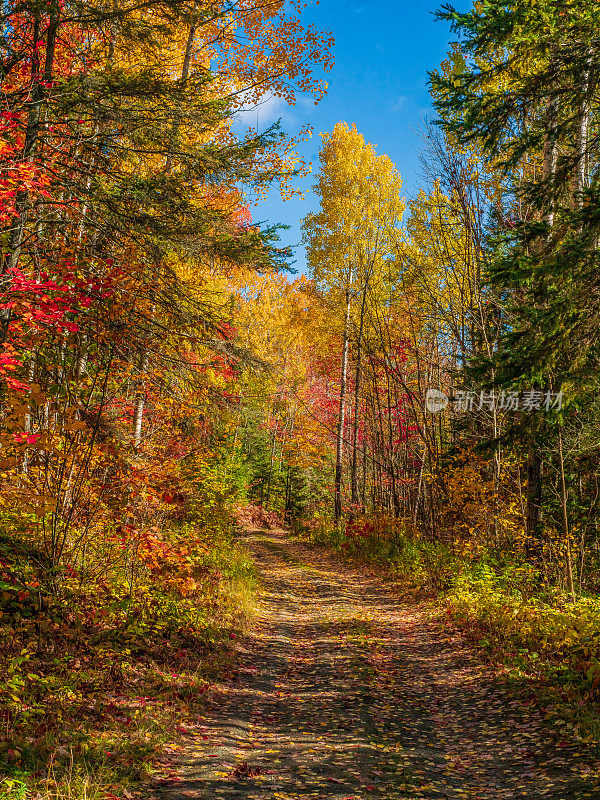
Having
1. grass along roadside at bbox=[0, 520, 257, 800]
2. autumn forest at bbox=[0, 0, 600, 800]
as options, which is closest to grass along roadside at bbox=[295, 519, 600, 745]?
autumn forest at bbox=[0, 0, 600, 800]

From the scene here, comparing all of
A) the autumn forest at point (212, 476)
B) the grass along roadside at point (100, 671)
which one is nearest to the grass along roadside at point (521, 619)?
the autumn forest at point (212, 476)

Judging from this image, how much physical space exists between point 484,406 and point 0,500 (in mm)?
8474

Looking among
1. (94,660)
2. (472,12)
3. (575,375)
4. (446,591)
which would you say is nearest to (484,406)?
(446,591)

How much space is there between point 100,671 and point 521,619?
5234 mm

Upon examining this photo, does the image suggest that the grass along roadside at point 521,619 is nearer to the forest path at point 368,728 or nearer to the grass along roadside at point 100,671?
the forest path at point 368,728

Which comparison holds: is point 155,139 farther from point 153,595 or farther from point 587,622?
point 587,622

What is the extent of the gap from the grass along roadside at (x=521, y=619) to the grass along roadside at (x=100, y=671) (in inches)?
137

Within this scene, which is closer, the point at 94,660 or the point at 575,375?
the point at 94,660

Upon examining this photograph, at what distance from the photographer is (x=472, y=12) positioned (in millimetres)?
5812

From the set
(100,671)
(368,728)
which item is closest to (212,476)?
(100,671)

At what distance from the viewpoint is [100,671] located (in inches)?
190

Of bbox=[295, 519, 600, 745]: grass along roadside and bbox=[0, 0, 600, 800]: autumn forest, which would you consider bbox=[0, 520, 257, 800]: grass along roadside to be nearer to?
bbox=[0, 0, 600, 800]: autumn forest

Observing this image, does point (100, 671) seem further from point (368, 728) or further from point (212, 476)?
point (212, 476)

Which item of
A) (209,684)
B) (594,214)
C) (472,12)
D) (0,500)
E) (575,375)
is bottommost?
(209,684)
